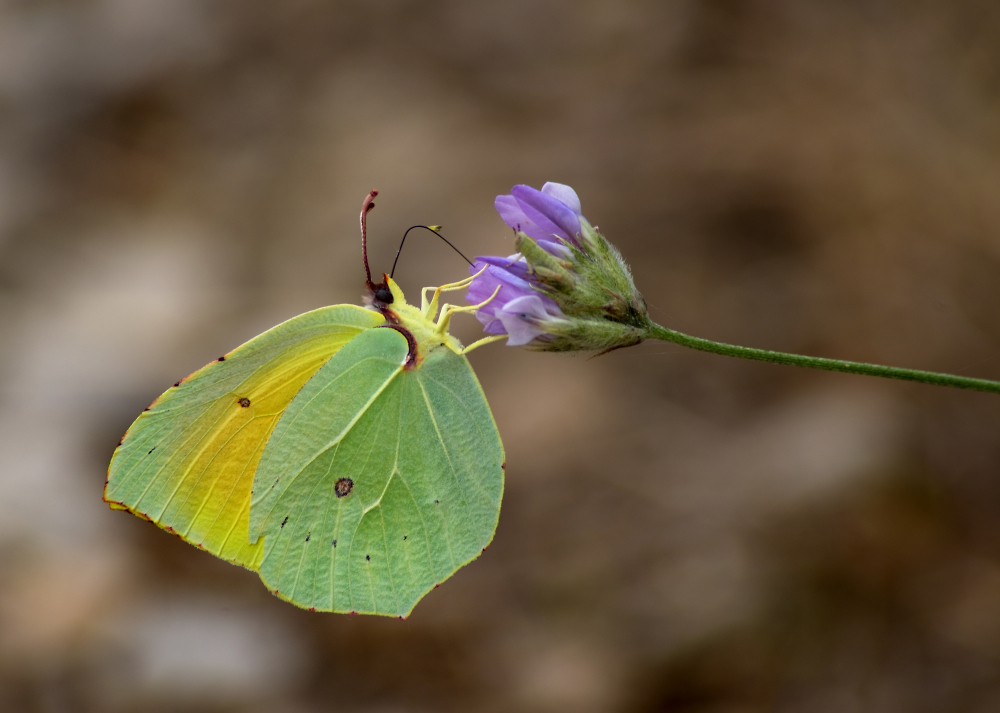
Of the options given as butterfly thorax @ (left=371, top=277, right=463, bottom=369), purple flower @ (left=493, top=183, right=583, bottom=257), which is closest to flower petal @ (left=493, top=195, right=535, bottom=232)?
purple flower @ (left=493, top=183, right=583, bottom=257)

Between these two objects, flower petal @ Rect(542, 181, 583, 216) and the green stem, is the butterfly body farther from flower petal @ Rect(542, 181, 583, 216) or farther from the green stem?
the green stem

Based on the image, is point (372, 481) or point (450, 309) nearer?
point (450, 309)

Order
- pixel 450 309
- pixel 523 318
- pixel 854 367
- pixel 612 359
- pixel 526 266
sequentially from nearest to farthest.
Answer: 1. pixel 854 367
2. pixel 523 318
3. pixel 526 266
4. pixel 450 309
5. pixel 612 359

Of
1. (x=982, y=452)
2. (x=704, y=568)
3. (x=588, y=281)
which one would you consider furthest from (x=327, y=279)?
(x=982, y=452)

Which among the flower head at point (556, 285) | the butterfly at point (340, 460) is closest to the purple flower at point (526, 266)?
the flower head at point (556, 285)

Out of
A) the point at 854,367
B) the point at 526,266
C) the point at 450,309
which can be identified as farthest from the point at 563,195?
the point at 854,367

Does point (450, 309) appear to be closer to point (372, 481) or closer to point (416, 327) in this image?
point (416, 327)
